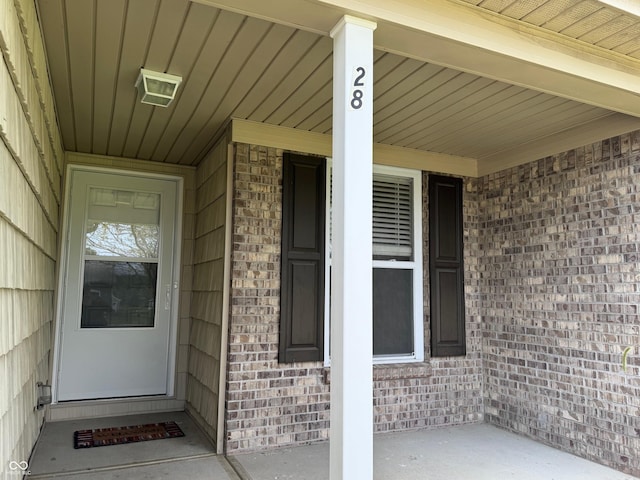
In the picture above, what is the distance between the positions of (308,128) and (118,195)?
7.04 ft

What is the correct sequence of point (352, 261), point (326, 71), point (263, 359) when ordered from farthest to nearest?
1. point (263, 359)
2. point (326, 71)
3. point (352, 261)

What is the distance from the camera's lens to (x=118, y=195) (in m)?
4.62

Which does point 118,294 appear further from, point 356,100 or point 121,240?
point 356,100

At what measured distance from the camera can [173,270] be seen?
4754 mm

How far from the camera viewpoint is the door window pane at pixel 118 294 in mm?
4453

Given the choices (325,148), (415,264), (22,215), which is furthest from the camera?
(415,264)

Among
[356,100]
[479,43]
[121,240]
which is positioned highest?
[479,43]

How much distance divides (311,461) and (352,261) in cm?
200

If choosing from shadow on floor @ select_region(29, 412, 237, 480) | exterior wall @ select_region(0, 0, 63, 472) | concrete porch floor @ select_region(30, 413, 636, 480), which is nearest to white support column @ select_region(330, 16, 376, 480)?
exterior wall @ select_region(0, 0, 63, 472)

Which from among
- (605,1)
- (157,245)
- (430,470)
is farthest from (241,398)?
(605,1)

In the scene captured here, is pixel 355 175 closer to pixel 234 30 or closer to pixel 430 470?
pixel 234 30

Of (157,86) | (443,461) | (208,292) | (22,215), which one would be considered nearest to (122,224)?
(208,292)

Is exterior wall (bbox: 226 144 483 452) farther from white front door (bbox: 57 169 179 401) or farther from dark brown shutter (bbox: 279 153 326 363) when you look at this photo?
white front door (bbox: 57 169 179 401)

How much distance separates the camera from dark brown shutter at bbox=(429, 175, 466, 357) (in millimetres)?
4191
